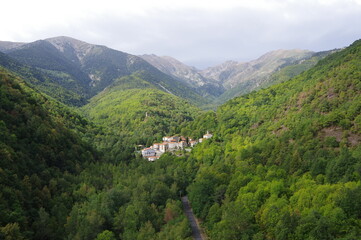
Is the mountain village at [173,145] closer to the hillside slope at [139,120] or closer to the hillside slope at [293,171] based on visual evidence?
the hillside slope at [139,120]

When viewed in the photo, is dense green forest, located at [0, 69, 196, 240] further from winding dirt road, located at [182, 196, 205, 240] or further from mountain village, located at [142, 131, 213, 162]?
mountain village, located at [142, 131, 213, 162]

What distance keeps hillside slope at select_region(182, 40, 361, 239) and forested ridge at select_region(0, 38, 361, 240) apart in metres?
0.19

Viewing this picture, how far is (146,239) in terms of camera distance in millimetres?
38281

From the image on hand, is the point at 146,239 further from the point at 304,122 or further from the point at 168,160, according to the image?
the point at 304,122

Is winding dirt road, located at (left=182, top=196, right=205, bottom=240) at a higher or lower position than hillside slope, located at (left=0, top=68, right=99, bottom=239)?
lower

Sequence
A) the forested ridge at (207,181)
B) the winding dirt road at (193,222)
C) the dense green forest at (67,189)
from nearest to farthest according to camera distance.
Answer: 1. the forested ridge at (207,181)
2. the dense green forest at (67,189)
3. the winding dirt road at (193,222)

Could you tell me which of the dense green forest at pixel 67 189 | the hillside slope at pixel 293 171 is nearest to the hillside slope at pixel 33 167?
the dense green forest at pixel 67 189

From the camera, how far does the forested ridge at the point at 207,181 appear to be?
38.2 meters

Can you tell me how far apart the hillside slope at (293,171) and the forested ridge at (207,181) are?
0.19 m

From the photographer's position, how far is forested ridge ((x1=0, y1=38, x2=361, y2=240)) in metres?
38.2

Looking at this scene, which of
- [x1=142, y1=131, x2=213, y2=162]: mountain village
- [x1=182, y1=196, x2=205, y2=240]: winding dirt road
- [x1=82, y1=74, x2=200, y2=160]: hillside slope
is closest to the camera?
[x1=182, y1=196, x2=205, y2=240]: winding dirt road

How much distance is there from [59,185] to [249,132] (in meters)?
56.1

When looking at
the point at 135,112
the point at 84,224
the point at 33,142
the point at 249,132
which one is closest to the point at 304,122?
the point at 249,132

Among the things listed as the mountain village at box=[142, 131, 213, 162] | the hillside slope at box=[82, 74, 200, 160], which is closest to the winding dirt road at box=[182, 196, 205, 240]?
the mountain village at box=[142, 131, 213, 162]
